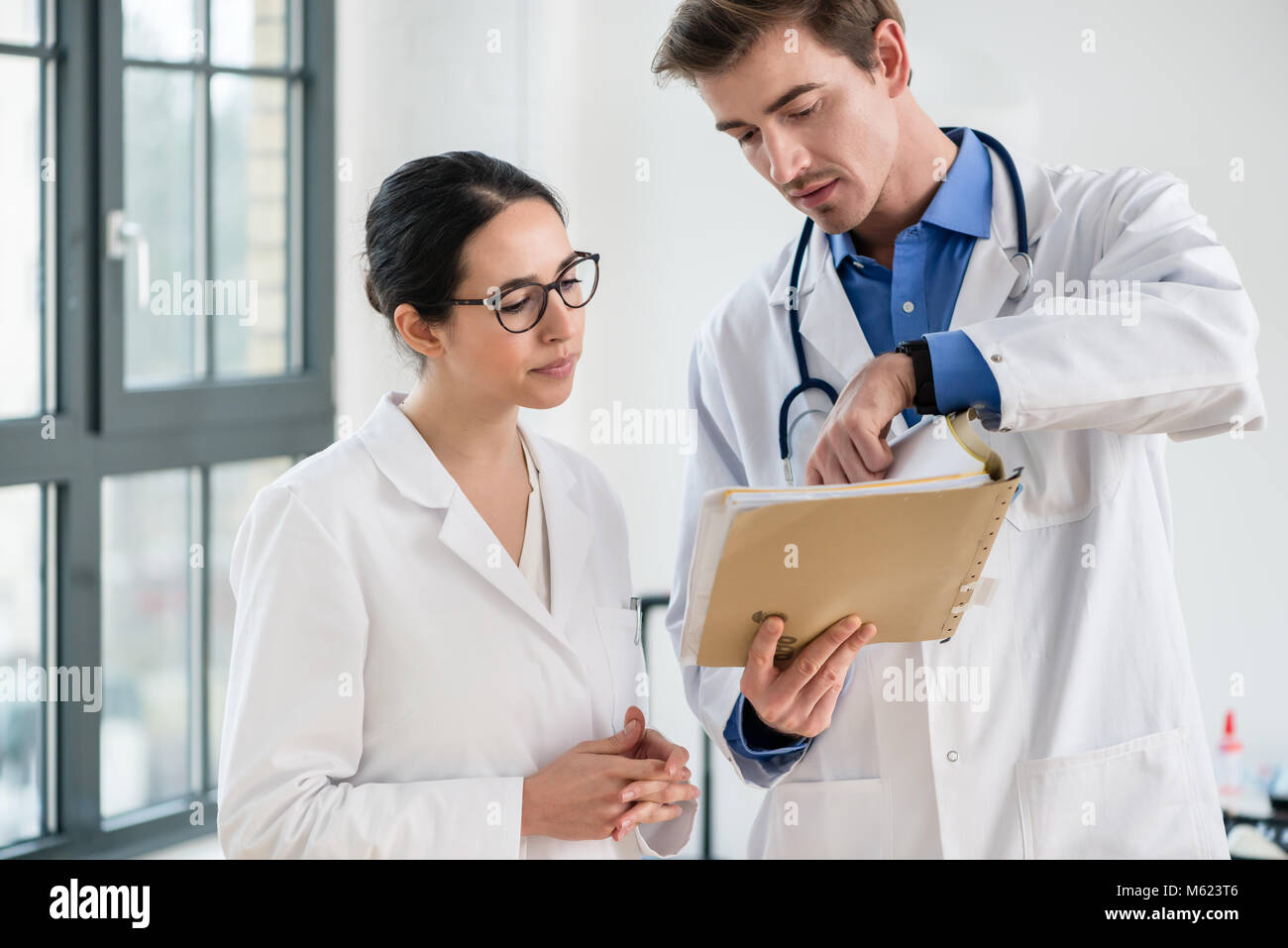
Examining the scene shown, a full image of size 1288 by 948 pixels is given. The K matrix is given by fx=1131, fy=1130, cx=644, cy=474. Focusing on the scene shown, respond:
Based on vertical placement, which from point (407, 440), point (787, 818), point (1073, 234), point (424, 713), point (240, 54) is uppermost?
point (240, 54)

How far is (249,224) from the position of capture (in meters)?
2.71

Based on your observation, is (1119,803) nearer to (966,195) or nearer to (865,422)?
(865,422)

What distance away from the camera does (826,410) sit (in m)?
1.31

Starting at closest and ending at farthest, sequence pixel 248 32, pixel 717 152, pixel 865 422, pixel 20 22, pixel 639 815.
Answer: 1. pixel 865 422
2. pixel 639 815
3. pixel 20 22
4. pixel 248 32
5. pixel 717 152

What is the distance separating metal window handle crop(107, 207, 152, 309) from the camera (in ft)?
7.80

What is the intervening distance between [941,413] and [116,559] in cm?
211

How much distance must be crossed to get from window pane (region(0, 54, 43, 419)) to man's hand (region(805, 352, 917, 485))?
6.31 ft

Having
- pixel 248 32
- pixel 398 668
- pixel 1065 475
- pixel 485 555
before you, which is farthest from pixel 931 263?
pixel 248 32

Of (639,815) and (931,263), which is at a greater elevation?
(931,263)

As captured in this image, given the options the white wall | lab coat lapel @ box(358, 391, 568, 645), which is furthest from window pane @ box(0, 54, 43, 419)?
lab coat lapel @ box(358, 391, 568, 645)

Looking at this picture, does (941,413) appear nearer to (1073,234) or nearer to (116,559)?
(1073,234)

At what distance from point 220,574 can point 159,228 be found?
2.68 feet

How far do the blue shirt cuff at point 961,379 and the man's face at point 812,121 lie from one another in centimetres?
32
